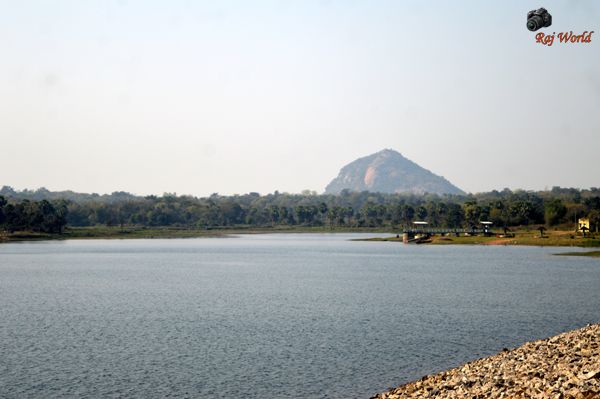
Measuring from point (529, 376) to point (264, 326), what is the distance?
32.7m

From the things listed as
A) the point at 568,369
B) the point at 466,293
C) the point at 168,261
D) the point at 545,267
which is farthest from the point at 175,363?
the point at 168,261

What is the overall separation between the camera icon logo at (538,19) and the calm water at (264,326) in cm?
3309

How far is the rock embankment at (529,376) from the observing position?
28812 millimetres

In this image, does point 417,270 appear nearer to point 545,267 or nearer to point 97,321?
point 545,267

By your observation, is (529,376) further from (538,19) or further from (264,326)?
(538,19)

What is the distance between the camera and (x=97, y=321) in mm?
65625

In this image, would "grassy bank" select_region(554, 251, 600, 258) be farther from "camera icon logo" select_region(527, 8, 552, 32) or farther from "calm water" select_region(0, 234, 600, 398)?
"camera icon logo" select_region(527, 8, 552, 32)

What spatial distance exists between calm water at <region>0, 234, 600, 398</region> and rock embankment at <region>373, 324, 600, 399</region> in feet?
12.5

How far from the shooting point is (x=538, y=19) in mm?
84438

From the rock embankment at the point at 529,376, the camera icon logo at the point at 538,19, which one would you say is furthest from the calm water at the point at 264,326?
the camera icon logo at the point at 538,19

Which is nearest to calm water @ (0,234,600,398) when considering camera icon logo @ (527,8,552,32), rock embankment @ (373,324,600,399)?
rock embankment @ (373,324,600,399)

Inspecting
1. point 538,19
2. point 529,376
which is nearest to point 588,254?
point 538,19

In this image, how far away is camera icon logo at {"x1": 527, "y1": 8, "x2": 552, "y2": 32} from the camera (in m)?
82.4

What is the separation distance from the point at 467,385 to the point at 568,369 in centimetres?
489
